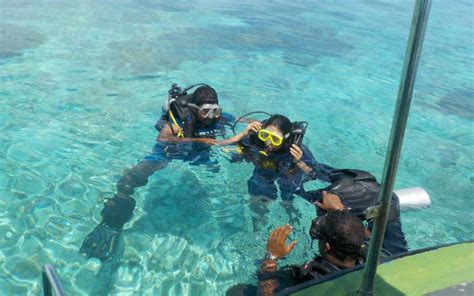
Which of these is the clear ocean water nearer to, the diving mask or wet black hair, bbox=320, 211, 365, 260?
the diving mask

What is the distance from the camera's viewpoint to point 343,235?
8.94 feet

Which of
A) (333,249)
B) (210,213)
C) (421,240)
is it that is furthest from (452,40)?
(333,249)

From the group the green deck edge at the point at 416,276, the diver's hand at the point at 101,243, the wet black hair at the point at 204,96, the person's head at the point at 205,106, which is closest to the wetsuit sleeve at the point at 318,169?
the person's head at the point at 205,106

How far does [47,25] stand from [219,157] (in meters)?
9.89

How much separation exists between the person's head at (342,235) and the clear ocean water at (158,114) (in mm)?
1357

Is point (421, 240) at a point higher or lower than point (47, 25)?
lower

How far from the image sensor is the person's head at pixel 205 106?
200 inches

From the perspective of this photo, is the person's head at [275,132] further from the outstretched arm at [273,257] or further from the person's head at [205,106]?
the outstretched arm at [273,257]

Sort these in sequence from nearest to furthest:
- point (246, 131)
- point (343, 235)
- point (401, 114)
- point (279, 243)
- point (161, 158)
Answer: point (401, 114) < point (343, 235) < point (279, 243) < point (246, 131) < point (161, 158)

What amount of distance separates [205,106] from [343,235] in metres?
2.81

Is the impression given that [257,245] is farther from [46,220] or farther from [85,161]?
[85,161]

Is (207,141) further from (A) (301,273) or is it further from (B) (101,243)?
(A) (301,273)

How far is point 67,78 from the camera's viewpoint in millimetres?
8844

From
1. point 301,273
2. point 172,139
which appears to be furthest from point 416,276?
Result: point 172,139
